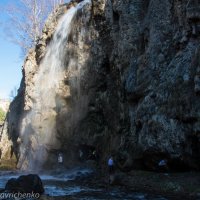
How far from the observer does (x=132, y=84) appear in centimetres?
2575

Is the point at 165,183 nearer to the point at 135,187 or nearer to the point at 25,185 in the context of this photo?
the point at 135,187

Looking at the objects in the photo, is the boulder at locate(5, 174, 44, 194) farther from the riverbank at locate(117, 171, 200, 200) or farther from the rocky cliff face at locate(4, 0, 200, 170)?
the rocky cliff face at locate(4, 0, 200, 170)

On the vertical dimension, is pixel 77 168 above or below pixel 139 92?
below

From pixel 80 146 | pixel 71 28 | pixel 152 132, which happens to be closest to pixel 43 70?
pixel 71 28

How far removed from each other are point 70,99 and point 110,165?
12.8 metres

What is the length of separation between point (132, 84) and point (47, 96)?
1464cm

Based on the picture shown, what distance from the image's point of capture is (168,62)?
2336 centimetres

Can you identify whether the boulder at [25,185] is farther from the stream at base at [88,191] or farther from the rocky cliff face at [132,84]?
the rocky cliff face at [132,84]

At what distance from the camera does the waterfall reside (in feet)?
122

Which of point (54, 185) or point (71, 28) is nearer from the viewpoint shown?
point (54, 185)

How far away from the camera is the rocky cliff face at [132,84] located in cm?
2122

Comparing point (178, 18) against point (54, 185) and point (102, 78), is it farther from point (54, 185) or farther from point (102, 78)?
point (54, 185)

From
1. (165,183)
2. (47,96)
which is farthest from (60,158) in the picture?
(165,183)

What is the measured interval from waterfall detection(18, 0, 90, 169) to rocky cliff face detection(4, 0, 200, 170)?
491 millimetres
